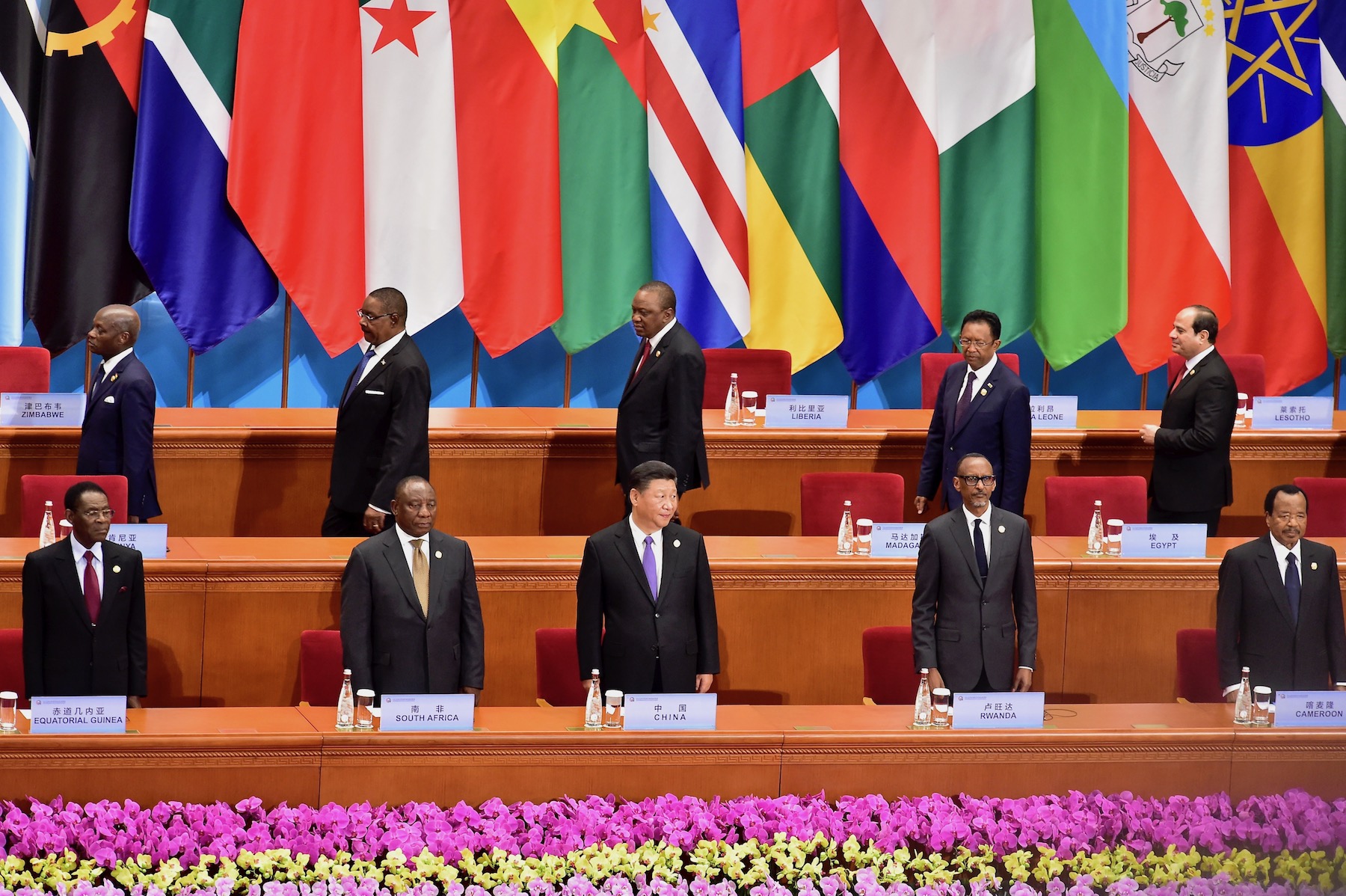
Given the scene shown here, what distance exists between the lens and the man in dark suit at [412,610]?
4547mm

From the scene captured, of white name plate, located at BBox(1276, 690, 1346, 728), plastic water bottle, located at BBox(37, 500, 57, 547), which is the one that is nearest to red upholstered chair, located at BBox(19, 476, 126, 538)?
plastic water bottle, located at BBox(37, 500, 57, 547)

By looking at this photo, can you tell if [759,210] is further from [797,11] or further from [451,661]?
[451,661]

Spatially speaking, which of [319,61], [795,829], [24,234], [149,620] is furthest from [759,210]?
[795,829]

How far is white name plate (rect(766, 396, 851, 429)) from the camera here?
22.6 ft

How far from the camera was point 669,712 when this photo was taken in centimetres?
423

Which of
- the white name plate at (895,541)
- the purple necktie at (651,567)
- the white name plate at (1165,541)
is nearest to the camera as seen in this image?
the purple necktie at (651,567)

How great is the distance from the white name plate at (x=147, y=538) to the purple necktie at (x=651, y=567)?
1.65 m

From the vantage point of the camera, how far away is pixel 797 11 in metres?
8.01

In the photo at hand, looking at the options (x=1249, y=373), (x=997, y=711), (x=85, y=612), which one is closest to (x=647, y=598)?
(x=997, y=711)

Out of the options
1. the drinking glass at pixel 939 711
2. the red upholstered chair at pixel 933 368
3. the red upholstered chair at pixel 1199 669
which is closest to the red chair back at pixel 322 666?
the drinking glass at pixel 939 711

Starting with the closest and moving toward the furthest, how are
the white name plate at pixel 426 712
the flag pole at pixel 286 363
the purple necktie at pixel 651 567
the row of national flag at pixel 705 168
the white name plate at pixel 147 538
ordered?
the white name plate at pixel 426 712 < the purple necktie at pixel 651 567 < the white name plate at pixel 147 538 < the row of national flag at pixel 705 168 < the flag pole at pixel 286 363

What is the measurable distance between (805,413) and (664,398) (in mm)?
1018

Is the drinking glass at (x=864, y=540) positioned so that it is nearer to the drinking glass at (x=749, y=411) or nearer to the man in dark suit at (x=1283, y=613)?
the man in dark suit at (x=1283, y=613)

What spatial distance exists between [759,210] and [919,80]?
40.0 inches
